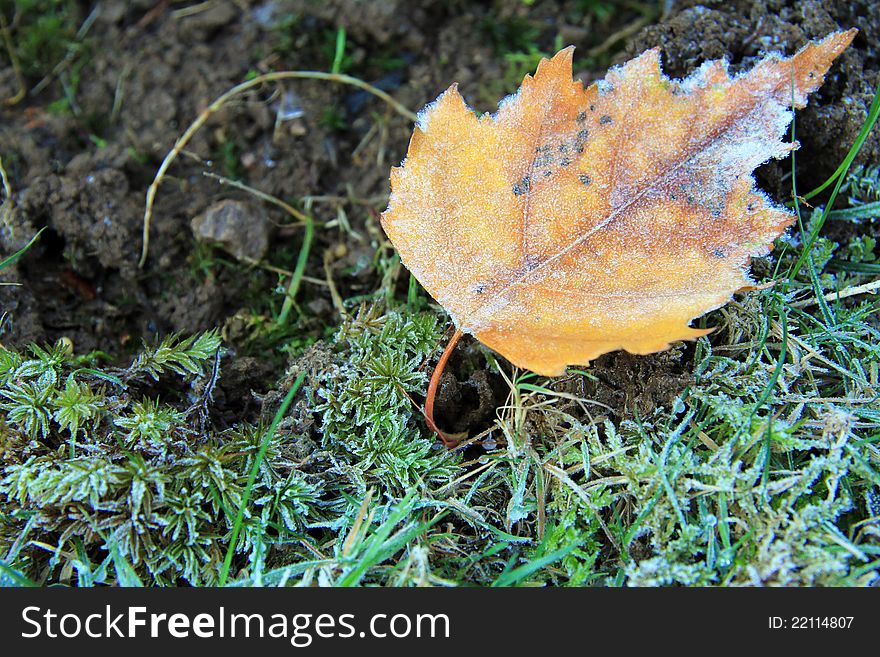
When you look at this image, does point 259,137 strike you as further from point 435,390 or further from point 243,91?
point 435,390

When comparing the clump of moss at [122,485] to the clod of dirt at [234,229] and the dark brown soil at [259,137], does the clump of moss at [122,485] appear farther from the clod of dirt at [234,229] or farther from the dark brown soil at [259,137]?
the clod of dirt at [234,229]

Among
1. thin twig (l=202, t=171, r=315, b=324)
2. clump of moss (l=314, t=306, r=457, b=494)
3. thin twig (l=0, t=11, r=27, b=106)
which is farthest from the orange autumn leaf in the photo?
thin twig (l=0, t=11, r=27, b=106)

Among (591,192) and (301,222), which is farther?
(301,222)

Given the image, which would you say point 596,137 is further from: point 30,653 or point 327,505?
point 30,653

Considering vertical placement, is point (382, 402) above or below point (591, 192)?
below

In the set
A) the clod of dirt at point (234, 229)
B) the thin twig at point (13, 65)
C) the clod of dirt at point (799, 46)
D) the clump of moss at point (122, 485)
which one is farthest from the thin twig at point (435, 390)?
the thin twig at point (13, 65)

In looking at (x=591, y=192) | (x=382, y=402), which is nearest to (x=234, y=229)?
(x=382, y=402)
